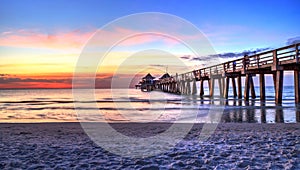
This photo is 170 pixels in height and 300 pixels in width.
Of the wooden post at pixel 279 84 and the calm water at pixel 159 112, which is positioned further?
the wooden post at pixel 279 84

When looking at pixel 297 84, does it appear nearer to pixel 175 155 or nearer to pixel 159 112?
pixel 159 112

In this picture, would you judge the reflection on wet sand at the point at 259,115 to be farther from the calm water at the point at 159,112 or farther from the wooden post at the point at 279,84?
the wooden post at the point at 279,84

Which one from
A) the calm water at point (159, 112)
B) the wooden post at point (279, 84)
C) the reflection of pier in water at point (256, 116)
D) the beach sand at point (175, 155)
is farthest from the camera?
the wooden post at point (279, 84)

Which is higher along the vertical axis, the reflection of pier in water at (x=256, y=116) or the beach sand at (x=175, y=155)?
the beach sand at (x=175, y=155)

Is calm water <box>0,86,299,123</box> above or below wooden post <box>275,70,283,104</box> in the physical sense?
below

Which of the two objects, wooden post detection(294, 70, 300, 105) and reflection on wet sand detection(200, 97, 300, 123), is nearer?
reflection on wet sand detection(200, 97, 300, 123)

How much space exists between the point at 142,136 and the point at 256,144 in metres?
2.94

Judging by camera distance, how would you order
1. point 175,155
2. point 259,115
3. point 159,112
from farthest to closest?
1. point 159,112
2. point 259,115
3. point 175,155

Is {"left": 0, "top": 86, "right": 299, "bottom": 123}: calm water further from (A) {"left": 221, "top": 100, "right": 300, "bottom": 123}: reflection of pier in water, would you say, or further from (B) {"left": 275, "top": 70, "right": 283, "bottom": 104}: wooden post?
(B) {"left": 275, "top": 70, "right": 283, "bottom": 104}: wooden post

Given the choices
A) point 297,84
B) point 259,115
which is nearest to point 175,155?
point 259,115

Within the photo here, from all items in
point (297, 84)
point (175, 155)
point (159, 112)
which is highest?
point (297, 84)

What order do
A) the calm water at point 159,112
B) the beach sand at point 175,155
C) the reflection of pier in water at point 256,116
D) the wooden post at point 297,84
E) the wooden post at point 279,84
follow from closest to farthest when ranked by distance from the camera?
the beach sand at point 175,155 < the reflection of pier in water at point 256,116 < the calm water at point 159,112 < the wooden post at point 297,84 < the wooden post at point 279,84

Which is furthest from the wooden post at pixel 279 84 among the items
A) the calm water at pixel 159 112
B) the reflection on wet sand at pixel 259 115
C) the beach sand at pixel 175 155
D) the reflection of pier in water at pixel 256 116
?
the beach sand at pixel 175 155

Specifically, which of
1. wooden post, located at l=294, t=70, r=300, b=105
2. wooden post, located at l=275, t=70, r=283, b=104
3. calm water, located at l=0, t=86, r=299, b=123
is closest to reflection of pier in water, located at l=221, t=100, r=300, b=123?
calm water, located at l=0, t=86, r=299, b=123
